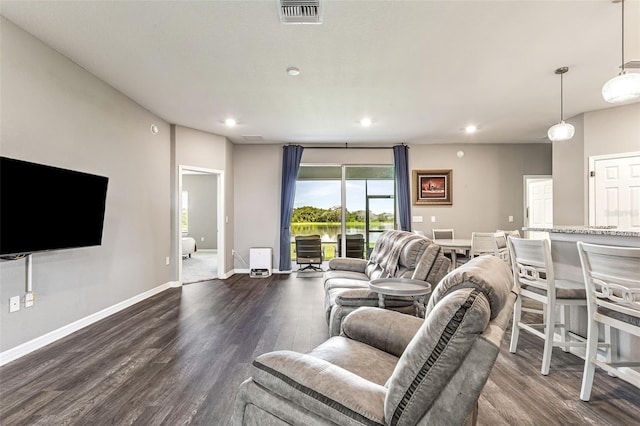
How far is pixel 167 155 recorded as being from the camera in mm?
5148

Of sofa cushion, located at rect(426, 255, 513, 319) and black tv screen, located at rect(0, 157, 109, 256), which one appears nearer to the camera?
sofa cushion, located at rect(426, 255, 513, 319)

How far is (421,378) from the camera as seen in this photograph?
909 mm

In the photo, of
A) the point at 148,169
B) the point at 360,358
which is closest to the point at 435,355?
the point at 360,358

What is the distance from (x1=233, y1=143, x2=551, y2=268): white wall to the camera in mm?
6566

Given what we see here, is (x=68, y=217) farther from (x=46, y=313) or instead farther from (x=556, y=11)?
(x=556, y=11)

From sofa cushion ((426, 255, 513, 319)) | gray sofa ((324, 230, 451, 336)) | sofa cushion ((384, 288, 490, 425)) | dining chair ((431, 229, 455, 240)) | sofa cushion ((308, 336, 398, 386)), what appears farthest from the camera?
dining chair ((431, 229, 455, 240))

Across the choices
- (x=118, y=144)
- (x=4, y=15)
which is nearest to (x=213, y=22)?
(x=4, y=15)

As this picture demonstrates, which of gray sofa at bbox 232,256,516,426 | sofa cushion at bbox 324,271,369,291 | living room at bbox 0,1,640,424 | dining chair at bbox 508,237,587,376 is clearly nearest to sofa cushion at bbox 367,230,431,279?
sofa cushion at bbox 324,271,369,291

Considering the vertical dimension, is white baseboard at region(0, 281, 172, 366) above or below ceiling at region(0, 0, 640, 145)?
below

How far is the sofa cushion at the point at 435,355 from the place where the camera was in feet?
2.87

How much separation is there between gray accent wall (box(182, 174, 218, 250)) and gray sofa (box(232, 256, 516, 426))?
32.7 feet

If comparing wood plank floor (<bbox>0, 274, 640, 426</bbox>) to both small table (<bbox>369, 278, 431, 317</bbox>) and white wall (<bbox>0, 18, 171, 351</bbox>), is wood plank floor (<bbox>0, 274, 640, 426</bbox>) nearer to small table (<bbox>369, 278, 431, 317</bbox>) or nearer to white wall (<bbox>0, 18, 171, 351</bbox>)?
white wall (<bbox>0, 18, 171, 351</bbox>)

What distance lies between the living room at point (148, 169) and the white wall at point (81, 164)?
0.04 feet

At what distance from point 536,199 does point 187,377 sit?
23.7 feet
